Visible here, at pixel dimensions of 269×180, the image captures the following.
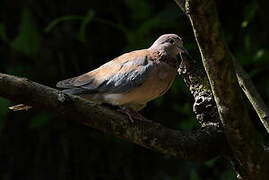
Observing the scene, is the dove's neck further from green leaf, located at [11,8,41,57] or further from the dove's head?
green leaf, located at [11,8,41,57]

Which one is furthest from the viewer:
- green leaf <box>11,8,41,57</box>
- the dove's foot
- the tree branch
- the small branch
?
green leaf <box>11,8,41,57</box>

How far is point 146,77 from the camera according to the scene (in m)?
3.29

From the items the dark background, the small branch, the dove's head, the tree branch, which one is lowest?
the tree branch

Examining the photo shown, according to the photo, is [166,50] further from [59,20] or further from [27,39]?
[27,39]

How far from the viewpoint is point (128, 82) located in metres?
3.27

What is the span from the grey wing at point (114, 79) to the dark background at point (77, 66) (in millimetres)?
1306

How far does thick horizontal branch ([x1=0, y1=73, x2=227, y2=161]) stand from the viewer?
2.36 m

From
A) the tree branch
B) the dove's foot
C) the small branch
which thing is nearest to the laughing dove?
the dove's foot

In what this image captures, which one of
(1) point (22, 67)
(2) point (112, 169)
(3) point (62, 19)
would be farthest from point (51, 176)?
(3) point (62, 19)

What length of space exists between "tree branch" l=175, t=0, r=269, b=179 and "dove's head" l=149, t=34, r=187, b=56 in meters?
1.15

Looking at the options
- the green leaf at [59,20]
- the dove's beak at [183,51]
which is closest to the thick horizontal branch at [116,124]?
the dove's beak at [183,51]

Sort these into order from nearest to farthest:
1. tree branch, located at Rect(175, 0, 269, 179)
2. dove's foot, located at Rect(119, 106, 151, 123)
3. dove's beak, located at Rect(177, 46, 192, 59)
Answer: tree branch, located at Rect(175, 0, 269, 179)
dove's foot, located at Rect(119, 106, 151, 123)
dove's beak, located at Rect(177, 46, 192, 59)

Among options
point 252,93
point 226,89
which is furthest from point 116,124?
point 252,93

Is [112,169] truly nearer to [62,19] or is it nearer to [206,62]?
[62,19]
